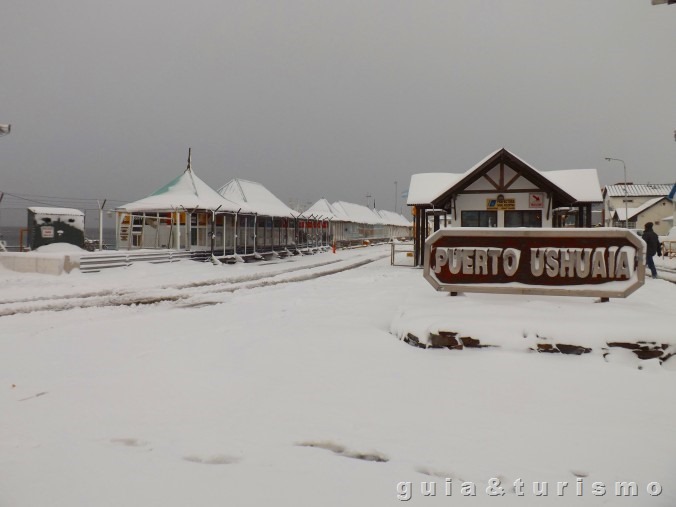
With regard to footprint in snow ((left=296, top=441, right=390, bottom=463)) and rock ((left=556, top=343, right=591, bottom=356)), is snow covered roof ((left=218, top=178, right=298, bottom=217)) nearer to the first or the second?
rock ((left=556, top=343, right=591, bottom=356))

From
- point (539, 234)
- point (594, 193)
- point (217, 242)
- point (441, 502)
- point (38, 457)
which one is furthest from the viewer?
point (217, 242)

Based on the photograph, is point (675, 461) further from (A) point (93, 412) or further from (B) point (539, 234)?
(A) point (93, 412)

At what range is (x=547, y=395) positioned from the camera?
4.43m

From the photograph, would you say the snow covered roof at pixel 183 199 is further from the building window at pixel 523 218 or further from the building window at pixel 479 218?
the building window at pixel 523 218

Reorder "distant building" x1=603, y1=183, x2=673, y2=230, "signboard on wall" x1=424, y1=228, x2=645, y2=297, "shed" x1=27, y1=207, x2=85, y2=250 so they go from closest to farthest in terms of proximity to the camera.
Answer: "signboard on wall" x1=424, y1=228, x2=645, y2=297
"shed" x1=27, y1=207, x2=85, y2=250
"distant building" x1=603, y1=183, x2=673, y2=230

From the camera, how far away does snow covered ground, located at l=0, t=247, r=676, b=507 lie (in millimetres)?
2877

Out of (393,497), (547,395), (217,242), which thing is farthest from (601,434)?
(217,242)

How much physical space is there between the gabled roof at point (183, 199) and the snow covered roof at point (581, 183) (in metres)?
17.7

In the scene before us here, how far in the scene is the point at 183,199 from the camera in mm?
23281

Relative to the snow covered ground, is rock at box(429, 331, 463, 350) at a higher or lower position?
higher

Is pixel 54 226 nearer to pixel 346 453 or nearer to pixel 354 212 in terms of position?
pixel 346 453

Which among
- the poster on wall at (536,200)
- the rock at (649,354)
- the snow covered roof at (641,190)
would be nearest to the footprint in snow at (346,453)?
the rock at (649,354)

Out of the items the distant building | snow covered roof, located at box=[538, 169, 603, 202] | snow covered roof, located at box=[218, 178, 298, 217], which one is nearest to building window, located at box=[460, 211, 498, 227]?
snow covered roof, located at box=[538, 169, 603, 202]

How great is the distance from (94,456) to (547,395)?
441 cm
